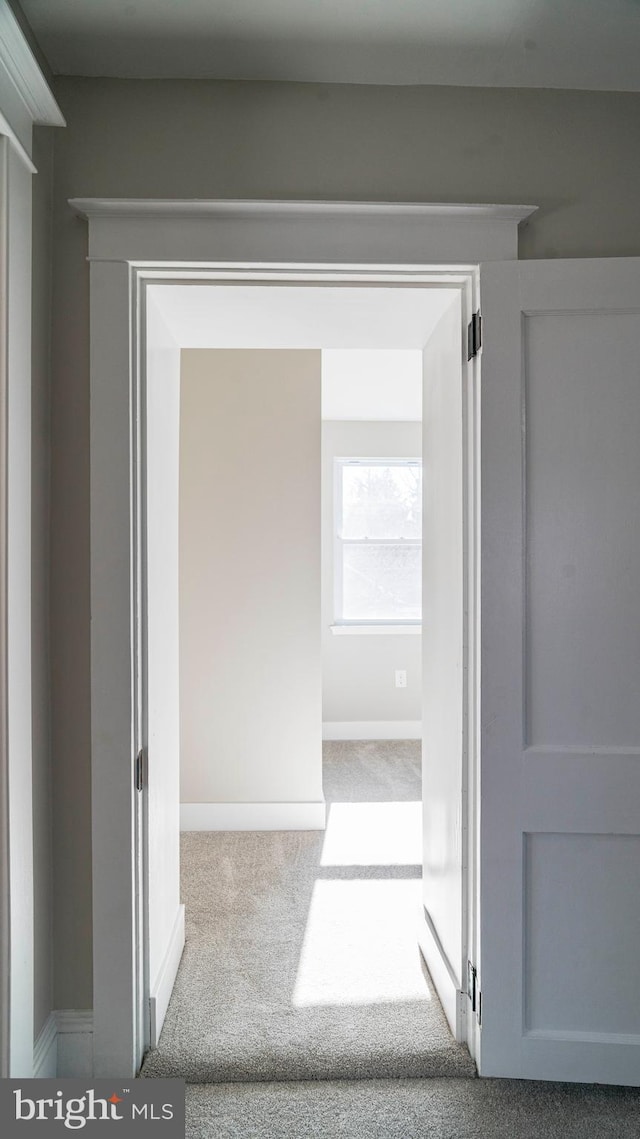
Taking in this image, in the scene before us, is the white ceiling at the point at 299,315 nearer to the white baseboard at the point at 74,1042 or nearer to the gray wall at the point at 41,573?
the gray wall at the point at 41,573

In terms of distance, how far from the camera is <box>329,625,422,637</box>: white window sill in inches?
201

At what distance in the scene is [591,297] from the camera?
1674 millimetres

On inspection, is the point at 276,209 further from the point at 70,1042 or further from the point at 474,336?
the point at 70,1042

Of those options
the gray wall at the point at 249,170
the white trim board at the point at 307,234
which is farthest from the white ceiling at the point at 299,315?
the gray wall at the point at 249,170

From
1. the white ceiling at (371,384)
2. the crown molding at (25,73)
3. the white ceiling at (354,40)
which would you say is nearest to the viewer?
the crown molding at (25,73)

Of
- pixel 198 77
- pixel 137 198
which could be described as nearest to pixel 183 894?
pixel 137 198

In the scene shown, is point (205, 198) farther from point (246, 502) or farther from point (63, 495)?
point (246, 502)

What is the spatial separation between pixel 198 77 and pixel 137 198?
1.18 ft

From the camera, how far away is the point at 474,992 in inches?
69.8

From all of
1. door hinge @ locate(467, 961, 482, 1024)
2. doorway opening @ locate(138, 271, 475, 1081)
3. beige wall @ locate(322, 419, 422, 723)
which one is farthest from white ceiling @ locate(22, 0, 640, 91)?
beige wall @ locate(322, 419, 422, 723)

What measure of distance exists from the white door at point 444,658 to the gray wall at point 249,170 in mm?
376

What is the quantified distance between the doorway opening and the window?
74cm

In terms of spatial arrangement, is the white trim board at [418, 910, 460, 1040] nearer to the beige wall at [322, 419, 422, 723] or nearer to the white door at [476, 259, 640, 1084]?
the white door at [476, 259, 640, 1084]

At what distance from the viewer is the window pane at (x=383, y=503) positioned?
5172mm
